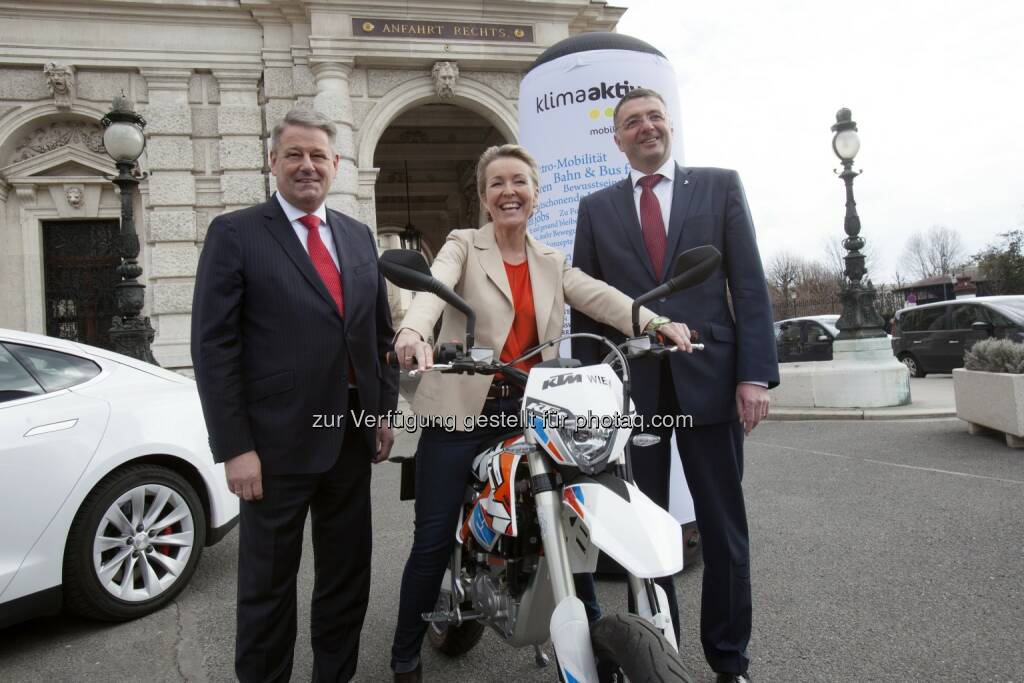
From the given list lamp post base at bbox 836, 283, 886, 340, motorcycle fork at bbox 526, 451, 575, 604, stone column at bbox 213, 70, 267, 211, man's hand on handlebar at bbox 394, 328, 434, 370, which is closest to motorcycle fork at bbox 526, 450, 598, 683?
motorcycle fork at bbox 526, 451, 575, 604

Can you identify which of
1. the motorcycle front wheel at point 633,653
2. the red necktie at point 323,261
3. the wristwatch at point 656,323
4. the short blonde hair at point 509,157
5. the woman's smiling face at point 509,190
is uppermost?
the short blonde hair at point 509,157

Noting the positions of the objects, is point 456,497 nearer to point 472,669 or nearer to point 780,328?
point 472,669

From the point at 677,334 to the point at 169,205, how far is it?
37.0 ft

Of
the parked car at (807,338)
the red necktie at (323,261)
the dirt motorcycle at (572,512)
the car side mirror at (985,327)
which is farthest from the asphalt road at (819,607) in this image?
the parked car at (807,338)

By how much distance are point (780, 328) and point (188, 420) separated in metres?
17.8

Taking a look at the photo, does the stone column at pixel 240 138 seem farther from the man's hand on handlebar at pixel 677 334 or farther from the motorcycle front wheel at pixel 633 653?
the motorcycle front wheel at pixel 633 653

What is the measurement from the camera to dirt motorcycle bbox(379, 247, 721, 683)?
160cm

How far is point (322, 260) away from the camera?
2.39m

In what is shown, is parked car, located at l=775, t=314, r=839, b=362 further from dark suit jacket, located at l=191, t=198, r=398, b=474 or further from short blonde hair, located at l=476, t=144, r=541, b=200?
dark suit jacket, located at l=191, t=198, r=398, b=474

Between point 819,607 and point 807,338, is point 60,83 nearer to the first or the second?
point 819,607

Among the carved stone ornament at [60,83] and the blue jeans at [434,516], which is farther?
the carved stone ornament at [60,83]

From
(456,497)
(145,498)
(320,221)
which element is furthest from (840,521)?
(145,498)

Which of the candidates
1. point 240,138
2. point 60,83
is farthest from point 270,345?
point 60,83

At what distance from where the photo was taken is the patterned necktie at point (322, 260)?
7.77ft
